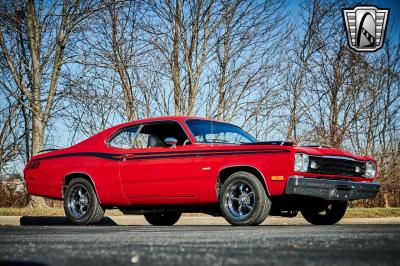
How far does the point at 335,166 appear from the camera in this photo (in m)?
7.89

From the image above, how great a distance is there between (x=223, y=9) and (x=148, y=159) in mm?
7213

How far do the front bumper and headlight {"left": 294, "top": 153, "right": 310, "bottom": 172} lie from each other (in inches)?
5.8

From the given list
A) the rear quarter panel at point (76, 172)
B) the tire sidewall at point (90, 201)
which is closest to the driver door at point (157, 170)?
the rear quarter panel at point (76, 172)

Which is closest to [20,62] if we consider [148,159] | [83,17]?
[83,17]

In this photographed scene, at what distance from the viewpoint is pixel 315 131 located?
1723 centimetres

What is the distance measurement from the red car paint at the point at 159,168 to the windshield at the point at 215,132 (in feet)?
0.48

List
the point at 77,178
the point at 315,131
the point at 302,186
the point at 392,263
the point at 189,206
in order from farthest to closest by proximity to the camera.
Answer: the point at 315,131
the point at 77,178
the point at 189,206
the point at 302,186
the point at 392,263

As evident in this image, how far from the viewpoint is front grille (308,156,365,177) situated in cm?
762

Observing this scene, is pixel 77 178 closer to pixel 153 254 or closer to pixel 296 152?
pixel 296 152

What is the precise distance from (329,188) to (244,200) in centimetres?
111

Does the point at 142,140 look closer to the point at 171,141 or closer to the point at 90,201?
the point at 171,141

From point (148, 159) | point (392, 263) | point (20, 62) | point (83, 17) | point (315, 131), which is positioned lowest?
point (392, 263)

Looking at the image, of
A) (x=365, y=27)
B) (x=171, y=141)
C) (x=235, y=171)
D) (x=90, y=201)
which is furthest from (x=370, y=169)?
(x=365, y=27)

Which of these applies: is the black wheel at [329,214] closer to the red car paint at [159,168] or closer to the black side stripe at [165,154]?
the red car paint at [159,168]
